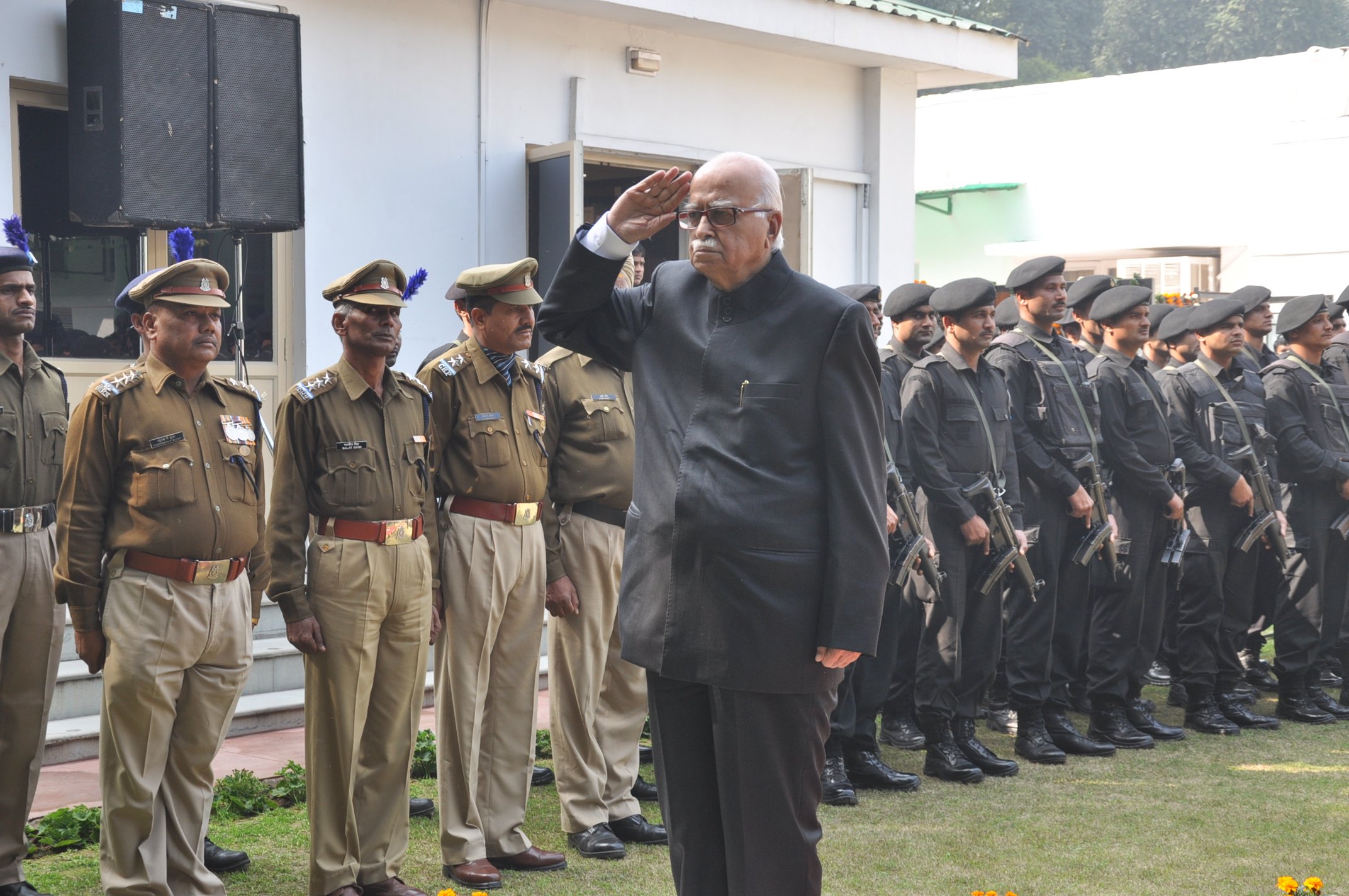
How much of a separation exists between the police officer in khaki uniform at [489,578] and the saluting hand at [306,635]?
0.59 meters

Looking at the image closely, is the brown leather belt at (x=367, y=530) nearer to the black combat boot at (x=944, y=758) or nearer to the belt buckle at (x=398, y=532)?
the belt buckle at (x=398, y=532)

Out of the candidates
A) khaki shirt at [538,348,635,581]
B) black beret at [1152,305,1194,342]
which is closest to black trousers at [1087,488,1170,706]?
black beret at [1152,305,1194,342]

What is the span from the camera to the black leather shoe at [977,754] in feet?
21.5

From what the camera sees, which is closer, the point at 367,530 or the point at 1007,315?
the point at 367,530

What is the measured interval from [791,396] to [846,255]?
26.8 feet

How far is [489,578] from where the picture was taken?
500 centimetres

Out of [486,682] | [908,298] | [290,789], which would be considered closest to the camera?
[486,682]

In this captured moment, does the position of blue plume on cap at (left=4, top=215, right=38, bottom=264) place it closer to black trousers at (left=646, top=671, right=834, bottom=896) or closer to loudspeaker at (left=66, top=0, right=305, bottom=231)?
loudspeaker at (left=66, top=0, right=305, bottom=231)

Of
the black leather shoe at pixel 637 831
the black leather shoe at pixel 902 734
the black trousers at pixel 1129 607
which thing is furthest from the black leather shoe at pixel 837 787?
the black trousers at pixel 1129 607

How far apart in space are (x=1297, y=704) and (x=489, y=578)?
16.1 feet

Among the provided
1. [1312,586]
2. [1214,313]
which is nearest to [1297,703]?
[1312,586]

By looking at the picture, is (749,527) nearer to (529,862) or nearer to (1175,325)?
(529,862)

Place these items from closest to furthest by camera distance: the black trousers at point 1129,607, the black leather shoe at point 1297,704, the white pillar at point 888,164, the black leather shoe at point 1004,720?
the black trousers at point 1129,607 → the black leather shoe at point 1004,720 → the black leather shoe at point 1297,704 → the white pillar at point 888,164

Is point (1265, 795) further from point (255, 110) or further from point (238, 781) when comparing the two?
point (255, 110)
